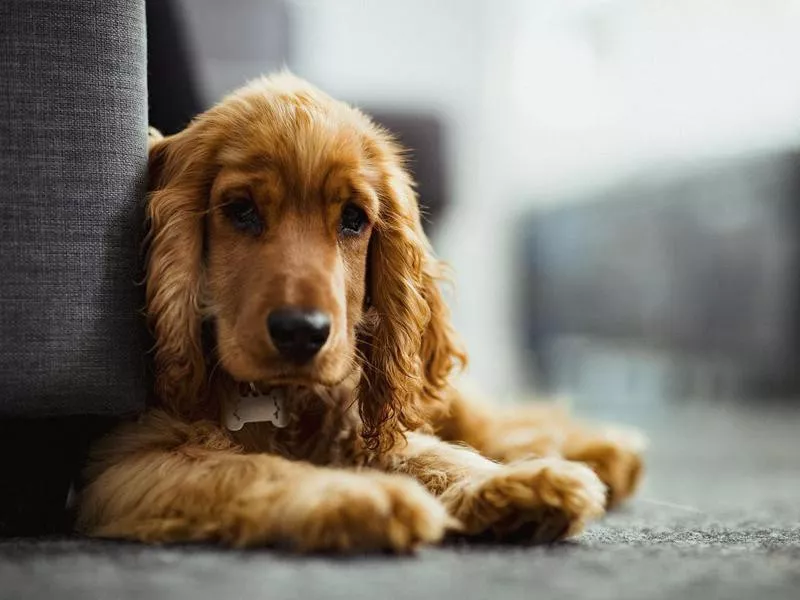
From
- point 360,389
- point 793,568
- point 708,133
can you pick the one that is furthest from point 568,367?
point 793,568

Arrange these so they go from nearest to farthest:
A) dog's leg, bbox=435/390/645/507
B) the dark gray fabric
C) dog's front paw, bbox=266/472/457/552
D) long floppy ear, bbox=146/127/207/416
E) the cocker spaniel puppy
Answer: dog's front paw, bbox=266/472/457/552
the cocker spaniel puppy
the dark gray fabric
long floppy ear, bbox=146/127/207/416
dog's leg, bbox=435/390/645/507

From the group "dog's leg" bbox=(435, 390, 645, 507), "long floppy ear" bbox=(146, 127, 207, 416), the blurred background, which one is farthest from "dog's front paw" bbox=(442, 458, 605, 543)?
the blurred background

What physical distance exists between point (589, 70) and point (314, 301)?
5851 millimetres

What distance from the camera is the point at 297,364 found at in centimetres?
154

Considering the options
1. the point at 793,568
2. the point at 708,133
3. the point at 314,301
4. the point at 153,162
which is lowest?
the point at 793,568

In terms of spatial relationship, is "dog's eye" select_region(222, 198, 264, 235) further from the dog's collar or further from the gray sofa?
the dog's collar

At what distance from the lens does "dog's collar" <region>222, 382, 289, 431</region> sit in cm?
171

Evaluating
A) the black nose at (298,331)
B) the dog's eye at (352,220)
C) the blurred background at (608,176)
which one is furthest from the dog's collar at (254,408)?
the blurred background at (608,176)

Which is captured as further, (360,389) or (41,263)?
(360,389)

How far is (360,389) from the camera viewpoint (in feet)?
6.08

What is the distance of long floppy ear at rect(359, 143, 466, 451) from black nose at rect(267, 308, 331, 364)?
0.31m

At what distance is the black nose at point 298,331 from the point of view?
4.94 feet

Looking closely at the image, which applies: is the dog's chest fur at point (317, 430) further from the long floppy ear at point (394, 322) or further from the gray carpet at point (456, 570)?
A: the gray carpet at point (456, 570)

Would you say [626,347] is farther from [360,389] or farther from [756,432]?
[360,389]
